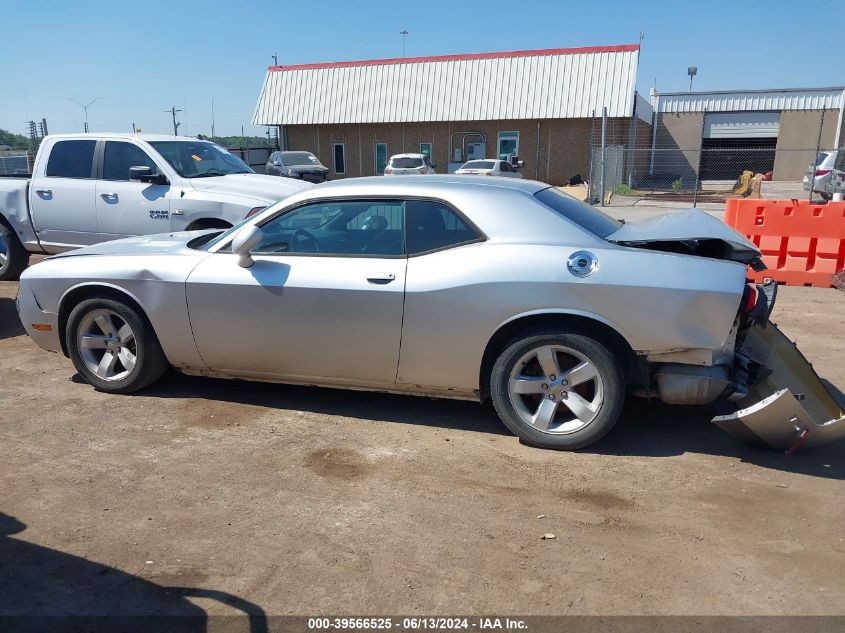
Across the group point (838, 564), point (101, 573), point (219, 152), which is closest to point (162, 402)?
point (101, 573)

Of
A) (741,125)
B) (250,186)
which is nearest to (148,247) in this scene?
(250,186)

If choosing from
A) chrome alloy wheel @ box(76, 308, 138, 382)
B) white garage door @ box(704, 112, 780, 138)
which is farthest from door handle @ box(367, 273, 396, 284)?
white garage door @ box(704, 112, 780, 138)

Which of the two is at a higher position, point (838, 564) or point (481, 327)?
point (481, 327)

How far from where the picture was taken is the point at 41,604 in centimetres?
288

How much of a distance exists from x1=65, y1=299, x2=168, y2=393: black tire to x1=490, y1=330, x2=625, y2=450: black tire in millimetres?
2481

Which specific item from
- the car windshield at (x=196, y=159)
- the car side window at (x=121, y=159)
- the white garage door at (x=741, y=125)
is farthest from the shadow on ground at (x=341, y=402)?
the white garage door at (x=741, y=125)

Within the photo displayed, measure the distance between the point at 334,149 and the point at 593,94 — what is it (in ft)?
44.3

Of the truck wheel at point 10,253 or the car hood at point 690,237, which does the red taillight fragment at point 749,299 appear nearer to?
the car hood at point 690,237

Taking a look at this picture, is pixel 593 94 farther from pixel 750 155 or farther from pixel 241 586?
pixel 241 586

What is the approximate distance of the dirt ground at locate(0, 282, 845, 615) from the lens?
2939mm

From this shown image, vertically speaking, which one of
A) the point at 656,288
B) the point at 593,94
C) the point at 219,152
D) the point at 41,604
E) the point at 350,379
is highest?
the point at 593,94

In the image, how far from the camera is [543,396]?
4.28 meters

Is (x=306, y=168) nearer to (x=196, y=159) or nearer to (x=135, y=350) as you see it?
(x=196, y=159)

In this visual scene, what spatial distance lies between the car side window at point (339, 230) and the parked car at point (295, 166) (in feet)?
75.9
